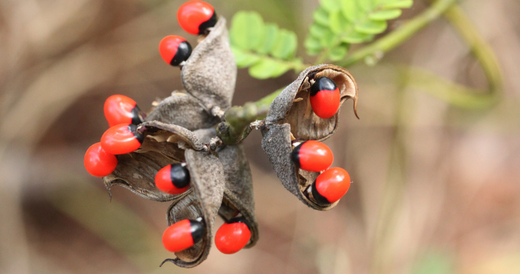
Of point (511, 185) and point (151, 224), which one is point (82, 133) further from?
point (511, 185)

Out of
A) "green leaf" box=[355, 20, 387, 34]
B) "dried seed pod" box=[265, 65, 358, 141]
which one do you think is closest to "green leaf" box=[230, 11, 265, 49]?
"green leaf" box=[355, 20, 387, 34]

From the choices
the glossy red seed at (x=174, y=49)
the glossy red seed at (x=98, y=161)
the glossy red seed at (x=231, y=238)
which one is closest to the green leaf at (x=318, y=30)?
the glossy red seed at (x=174, y=49)

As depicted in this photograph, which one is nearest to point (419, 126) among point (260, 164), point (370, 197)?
point (370, 197)

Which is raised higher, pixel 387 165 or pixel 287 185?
pixel 287 185

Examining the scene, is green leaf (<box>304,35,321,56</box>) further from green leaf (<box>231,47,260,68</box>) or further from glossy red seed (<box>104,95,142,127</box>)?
glossy red seed (<box>104,95,142,127</box>)

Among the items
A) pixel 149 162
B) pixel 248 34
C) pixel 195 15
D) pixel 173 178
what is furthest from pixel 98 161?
pixel 248 34

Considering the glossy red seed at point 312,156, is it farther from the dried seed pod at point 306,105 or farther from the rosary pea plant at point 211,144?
the dried seed pod at point 306,105

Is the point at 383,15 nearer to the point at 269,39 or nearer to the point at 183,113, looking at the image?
the point at 269,39

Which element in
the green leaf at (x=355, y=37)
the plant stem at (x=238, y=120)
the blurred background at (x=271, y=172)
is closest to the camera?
the plant stem at (x=238, y=120)
